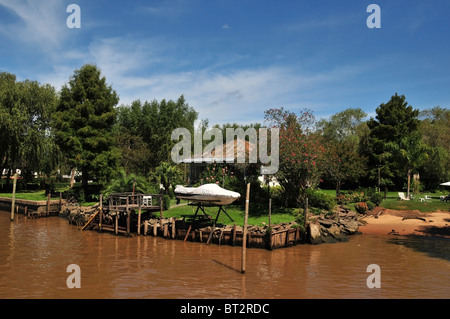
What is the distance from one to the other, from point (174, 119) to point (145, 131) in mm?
5240

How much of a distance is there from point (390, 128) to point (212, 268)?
120ft

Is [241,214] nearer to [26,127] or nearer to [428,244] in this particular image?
[428,244]

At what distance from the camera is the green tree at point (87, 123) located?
36.6 metres

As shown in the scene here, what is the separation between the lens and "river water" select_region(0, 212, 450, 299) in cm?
1326

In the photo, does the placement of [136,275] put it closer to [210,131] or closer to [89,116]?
[89,116]

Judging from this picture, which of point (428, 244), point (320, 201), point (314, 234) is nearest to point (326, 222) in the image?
point (314, 234)

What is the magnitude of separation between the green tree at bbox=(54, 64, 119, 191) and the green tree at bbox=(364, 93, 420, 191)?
32430mm

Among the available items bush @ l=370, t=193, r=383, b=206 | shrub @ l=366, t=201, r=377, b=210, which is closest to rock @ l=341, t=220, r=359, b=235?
shrub @ l=366, t=201, r=377, b=210

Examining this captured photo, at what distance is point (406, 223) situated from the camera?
26938 mm

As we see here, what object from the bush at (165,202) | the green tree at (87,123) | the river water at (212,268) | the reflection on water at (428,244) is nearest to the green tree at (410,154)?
the reflection on water at (428,244)

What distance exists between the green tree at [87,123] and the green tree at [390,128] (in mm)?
32430

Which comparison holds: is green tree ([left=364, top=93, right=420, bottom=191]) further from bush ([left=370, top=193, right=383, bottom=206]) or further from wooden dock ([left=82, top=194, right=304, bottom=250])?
wooden dock ([left=82, top=194, right=304, bottom=250])

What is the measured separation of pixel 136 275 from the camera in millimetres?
15250
